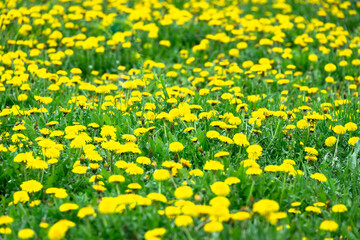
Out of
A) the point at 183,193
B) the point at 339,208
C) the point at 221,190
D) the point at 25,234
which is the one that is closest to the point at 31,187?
the point at 25,234

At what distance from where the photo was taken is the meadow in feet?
7.73

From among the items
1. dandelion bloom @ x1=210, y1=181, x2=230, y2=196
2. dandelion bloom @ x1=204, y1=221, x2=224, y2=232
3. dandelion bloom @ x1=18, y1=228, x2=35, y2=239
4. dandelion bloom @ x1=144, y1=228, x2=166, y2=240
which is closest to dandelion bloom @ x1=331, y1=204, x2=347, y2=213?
dandelion bloom @ x1=210, y1=181, x2=230, y2=196

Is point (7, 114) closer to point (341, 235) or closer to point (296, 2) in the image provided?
point (341, 235)

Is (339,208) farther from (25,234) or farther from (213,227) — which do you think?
(25,234)

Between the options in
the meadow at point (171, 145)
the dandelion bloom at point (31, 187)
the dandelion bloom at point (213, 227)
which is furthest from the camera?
the dandelion bloom at point (31, 187)

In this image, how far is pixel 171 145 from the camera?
309cm

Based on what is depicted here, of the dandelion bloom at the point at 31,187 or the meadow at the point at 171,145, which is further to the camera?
the dandelion bloom at the point at 31,187

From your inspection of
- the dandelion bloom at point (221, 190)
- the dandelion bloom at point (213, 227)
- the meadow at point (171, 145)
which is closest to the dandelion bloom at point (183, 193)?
the meadow at point (171, 145)

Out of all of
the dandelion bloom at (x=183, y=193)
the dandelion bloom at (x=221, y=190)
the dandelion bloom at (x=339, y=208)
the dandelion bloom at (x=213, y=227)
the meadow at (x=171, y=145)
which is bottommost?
the meadow at (x=171, y=145)

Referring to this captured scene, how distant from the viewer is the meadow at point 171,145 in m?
2.36

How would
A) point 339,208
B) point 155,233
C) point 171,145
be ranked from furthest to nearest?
point 171,145
point 339,208
point 155,233

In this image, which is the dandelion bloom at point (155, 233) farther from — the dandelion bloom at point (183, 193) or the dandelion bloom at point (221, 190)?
the dandelion bloom at point (221, 190)

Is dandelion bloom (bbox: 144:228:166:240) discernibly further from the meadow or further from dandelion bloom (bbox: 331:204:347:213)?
dandelion bloom (bbox: 331:204:347:213)

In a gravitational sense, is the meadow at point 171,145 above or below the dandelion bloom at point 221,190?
below
